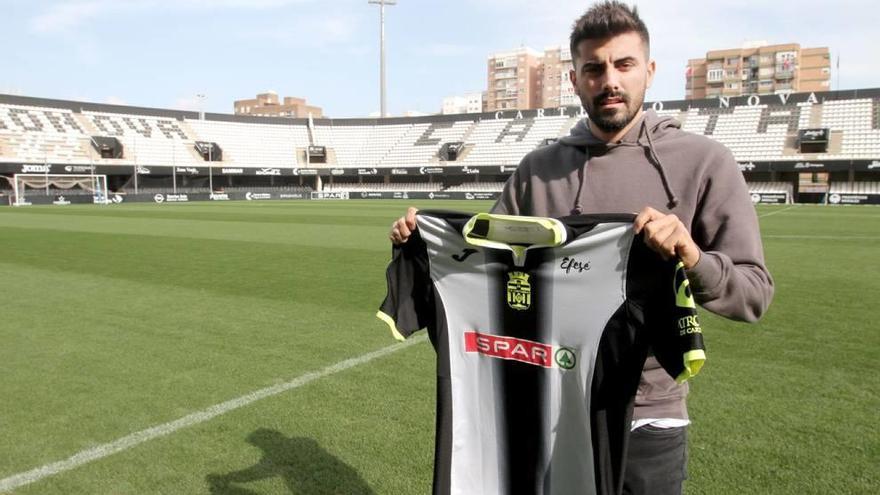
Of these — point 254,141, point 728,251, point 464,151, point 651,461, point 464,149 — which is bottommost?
point 651,461

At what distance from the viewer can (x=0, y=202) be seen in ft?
128

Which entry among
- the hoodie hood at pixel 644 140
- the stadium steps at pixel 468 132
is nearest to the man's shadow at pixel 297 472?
the hoodie hood at pixel 644 140

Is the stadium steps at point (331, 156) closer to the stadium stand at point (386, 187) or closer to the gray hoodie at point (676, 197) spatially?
the stadium stand at point (386, 187)

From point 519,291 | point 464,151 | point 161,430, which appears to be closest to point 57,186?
point 464,151

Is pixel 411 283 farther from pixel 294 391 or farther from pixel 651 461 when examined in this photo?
pixel 294 391

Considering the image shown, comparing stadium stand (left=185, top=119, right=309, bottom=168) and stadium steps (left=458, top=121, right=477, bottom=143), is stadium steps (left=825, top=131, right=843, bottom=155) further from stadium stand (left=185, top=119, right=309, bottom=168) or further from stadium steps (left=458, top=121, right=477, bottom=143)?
stadium stand (left=185, top=119, right=309, bottom=168)

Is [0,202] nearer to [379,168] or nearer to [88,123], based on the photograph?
[88,123]

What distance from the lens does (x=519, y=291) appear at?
1966 mm

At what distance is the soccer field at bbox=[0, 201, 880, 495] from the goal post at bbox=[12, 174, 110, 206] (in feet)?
117

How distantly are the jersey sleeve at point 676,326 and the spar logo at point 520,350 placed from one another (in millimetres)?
261

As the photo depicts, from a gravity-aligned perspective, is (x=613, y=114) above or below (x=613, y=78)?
below

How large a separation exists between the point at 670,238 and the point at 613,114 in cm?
49

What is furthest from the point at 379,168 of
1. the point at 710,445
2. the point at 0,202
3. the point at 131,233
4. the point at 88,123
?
the point at 710,445

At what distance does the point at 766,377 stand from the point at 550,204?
3.55 metres
